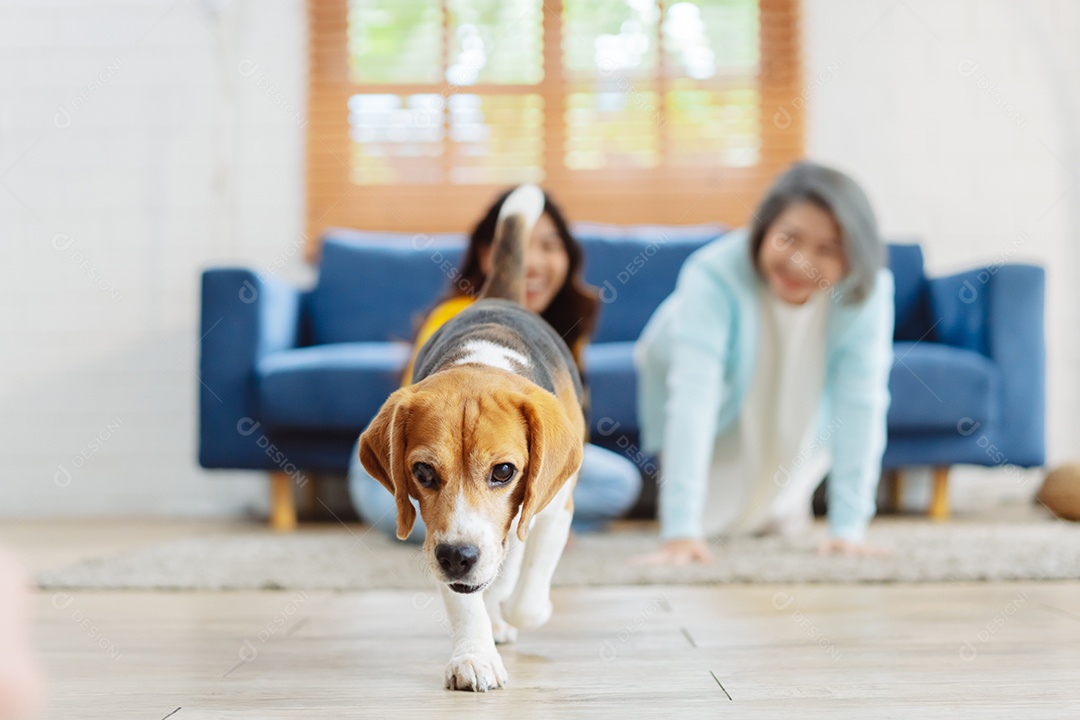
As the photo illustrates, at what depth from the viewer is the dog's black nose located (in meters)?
1.08

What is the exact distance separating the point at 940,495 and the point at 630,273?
133 cm

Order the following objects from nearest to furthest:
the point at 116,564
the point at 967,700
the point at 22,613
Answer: the point at 22,613 < the point at 967,700 < the point at 116,564

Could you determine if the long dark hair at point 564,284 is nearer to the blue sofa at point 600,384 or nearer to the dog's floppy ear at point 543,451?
the blue sofa at point 600,384

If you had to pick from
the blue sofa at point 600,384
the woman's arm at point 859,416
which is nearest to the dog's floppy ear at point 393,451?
the woman's arm at point 859,416

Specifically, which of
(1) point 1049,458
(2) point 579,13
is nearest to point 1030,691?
(1) point 1049,458

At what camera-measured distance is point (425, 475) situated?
1138 millimetres

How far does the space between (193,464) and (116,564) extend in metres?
1.86

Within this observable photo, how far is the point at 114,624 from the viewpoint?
1.63m

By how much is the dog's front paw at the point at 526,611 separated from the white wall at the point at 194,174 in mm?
2928

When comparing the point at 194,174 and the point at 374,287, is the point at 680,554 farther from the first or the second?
the point at 194,174

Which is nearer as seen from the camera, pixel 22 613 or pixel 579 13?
pixel 22 613

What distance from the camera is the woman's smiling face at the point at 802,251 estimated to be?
Answer: 2252mm

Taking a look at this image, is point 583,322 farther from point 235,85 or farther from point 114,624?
point 235,85

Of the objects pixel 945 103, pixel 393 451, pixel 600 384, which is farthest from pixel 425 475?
pixel 945 103
